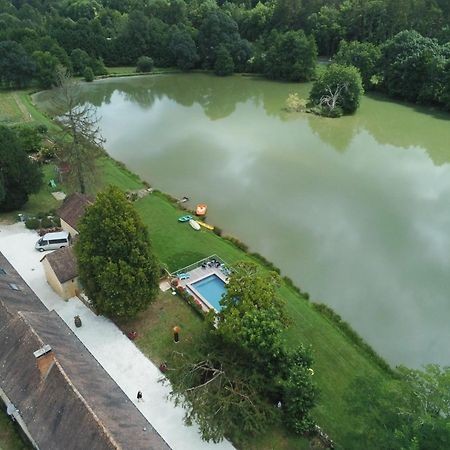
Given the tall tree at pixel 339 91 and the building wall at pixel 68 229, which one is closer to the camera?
the building wall at pixel 68 229

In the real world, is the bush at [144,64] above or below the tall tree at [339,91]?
below

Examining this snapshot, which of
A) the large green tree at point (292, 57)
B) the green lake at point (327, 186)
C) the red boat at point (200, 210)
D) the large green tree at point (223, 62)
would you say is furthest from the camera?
the large green tree at point (223, 62)

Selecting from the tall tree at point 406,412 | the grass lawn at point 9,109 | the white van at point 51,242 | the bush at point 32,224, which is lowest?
the grass lawn at point 9,109

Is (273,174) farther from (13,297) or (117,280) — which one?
(13,297)

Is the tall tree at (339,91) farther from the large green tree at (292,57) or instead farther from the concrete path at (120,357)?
the concrete path at (120,357)

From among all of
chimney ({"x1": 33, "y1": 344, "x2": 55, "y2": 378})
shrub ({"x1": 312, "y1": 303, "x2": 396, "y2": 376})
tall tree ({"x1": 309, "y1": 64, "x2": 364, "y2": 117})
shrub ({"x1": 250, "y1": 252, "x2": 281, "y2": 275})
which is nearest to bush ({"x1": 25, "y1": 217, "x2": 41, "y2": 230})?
shrub ({"x1": 250, "y1": 252, "x2": 281, "y2": 275})

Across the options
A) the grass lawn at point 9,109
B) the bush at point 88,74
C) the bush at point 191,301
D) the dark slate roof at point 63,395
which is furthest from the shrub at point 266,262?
the bush at point 88,74

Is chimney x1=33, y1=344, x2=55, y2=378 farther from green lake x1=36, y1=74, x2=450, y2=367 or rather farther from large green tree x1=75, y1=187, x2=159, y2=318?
green lake x1=36, y1=74, x2=450, y2=367
